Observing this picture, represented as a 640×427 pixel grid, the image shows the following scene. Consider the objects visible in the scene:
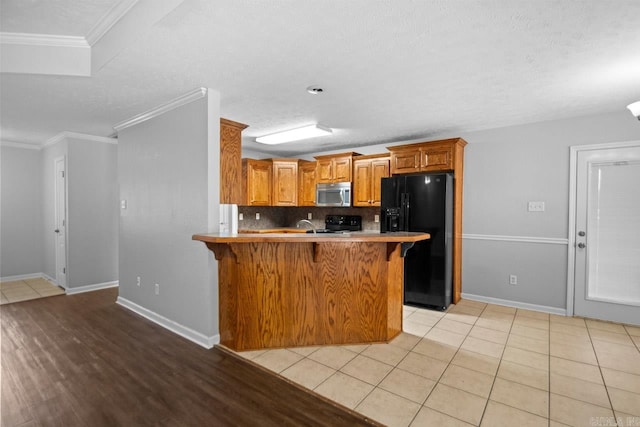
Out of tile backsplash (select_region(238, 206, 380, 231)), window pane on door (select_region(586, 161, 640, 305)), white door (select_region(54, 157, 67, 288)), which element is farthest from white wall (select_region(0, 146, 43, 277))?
window pane on door (select_region(586, 161, 640, 305))

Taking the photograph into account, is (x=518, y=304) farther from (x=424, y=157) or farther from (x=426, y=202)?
(x=424, y=157)

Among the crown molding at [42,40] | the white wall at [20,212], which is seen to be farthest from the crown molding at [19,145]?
the crown molding at [42,40]

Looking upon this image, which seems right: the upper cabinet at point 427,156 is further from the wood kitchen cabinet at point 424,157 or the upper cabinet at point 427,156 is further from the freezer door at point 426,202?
the freezer door at point 426,202

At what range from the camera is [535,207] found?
3881 mm

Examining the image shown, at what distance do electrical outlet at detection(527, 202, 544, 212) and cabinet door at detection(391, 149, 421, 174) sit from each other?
147 cm

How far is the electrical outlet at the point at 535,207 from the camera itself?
3.85 metres

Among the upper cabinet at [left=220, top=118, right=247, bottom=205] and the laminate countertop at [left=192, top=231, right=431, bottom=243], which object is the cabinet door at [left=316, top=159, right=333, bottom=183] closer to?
the upper cabinet at [left=220, top=118, right=247, bottom=205]

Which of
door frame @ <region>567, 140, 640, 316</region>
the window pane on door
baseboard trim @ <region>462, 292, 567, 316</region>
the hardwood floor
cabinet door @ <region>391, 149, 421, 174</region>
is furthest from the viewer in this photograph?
cabinet door @ <region>391, 149, 421, 174</region>

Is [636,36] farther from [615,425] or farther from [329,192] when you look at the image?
[329,192]

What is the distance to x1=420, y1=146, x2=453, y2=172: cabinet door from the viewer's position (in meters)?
4.13

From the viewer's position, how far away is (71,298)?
171 inches

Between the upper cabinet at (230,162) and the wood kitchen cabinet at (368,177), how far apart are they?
2340 millimetres

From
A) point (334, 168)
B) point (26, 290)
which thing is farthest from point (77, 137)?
point (334, 168)

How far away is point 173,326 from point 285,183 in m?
3.22
